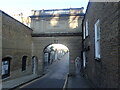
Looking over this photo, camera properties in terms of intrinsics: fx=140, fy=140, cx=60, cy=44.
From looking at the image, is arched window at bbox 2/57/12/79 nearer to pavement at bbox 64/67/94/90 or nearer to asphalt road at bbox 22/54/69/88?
asphalt road at bbox 22/54/69/88

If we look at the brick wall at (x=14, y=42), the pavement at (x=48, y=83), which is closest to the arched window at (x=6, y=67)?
the brick wall at (x=14, y=42)

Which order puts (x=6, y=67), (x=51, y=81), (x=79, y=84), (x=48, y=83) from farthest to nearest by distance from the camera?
1. (x=51, y=81)
2. (x=48, y=83)
3. (x=6, y=67)
4. (x=79, y=84)

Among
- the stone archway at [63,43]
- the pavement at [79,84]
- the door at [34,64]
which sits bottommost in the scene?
the pavement at [79,84]

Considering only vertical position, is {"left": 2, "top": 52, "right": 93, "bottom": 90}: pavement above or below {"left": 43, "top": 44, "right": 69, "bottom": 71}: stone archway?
below

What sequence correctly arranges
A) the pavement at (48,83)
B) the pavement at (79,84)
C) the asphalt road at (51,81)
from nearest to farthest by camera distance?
the pavement at (79,84) < the pavement at (48,83) < the asphalt road at (51,81)

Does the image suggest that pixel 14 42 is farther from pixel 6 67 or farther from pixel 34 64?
pixel 34 64

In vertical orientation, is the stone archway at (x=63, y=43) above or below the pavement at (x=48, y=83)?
above

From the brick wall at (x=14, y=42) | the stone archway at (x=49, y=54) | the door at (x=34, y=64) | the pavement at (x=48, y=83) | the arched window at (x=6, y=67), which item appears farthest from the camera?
the stone archway at (x=49, y=54)

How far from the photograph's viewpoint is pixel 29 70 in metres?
17.5

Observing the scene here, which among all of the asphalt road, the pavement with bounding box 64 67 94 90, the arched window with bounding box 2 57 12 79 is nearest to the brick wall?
the arched window with bounding box 2 57 12 79

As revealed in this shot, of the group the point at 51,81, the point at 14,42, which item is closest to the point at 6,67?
the point at 14,42

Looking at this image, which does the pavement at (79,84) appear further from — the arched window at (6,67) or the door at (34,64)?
the door at (34,64)

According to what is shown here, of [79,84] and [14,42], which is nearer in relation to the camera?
[79,84]

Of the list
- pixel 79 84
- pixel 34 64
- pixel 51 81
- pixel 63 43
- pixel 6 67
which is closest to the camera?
pixel 79 84
